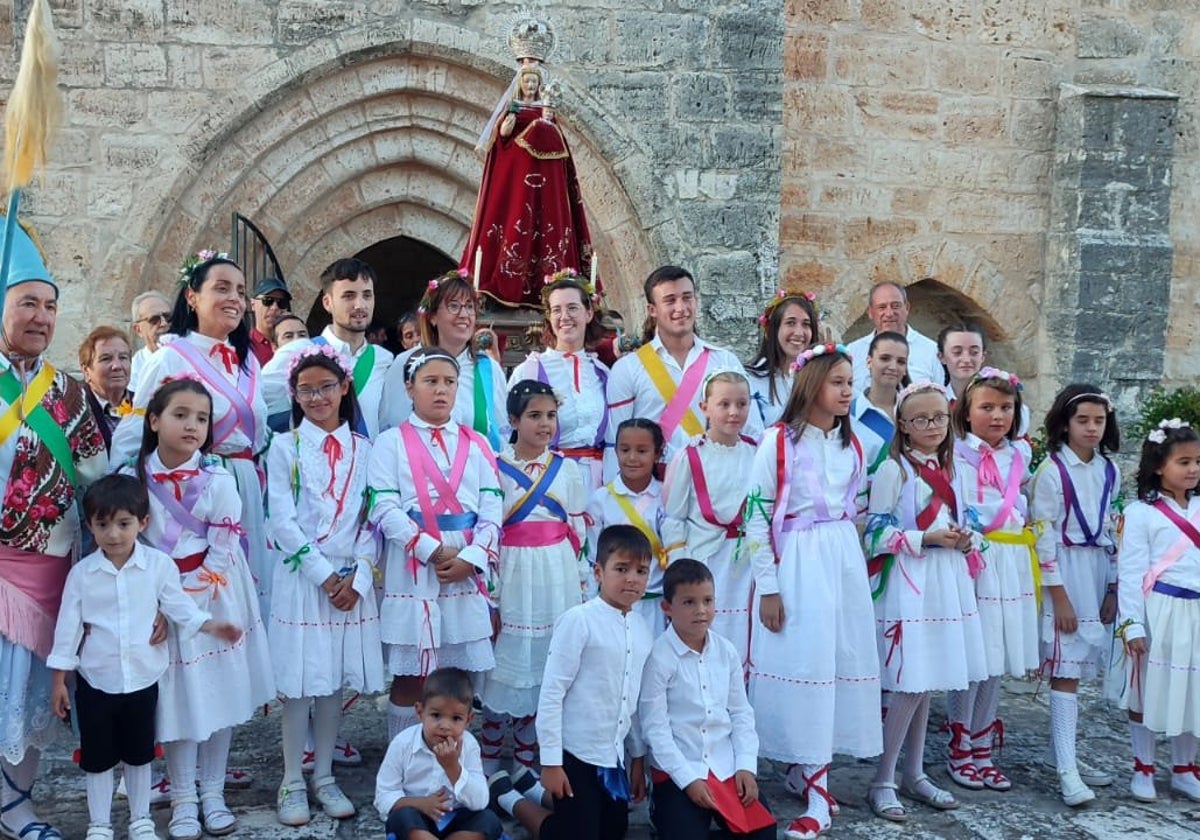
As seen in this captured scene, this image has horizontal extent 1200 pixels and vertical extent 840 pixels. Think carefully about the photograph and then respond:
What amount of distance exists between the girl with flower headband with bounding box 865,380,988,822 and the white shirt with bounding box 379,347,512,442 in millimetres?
1456

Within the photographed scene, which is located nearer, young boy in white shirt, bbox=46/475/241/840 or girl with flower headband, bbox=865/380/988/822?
young boy in white shirt, bbox=46/475/241/840

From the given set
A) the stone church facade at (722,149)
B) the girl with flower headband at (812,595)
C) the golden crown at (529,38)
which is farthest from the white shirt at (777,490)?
the stone church facade at (722,149)

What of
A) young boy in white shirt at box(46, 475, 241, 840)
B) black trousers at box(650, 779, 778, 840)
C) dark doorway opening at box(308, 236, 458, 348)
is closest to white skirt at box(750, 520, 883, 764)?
black trousers at box(650, 779, 778, 840)

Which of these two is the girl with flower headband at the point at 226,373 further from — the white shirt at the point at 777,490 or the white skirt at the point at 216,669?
the white shirt at the point at 777,490

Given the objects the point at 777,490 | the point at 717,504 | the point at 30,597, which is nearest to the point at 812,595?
the point at 777,490

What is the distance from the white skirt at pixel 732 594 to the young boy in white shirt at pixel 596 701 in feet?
2.04

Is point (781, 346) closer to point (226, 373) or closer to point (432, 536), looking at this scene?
point (432, 536)

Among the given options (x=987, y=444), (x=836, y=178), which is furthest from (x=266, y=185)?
(x=987, y=444)

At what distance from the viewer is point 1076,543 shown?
4.78 meters

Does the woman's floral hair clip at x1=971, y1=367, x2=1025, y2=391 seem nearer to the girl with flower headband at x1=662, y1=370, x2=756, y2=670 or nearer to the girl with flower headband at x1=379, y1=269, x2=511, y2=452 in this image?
the girl with flower headband at x1=662, y1=370, x2=756, y2=670

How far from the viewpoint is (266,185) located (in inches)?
293

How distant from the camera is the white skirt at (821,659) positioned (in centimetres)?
407

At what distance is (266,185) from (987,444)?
189 inches

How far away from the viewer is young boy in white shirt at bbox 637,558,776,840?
369cm
